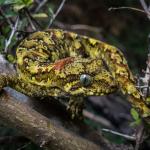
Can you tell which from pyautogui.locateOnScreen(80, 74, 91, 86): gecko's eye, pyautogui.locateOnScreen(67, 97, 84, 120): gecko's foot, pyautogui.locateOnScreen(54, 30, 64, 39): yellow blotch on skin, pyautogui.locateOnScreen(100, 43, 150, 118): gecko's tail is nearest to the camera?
pyautogui.locateOnScreen(80, 74, 91, 86): gecko's eye

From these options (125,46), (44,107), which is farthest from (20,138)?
(125,46)

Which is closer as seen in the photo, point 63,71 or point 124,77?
point 63,71

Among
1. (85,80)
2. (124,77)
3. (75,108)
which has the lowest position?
(75,108)

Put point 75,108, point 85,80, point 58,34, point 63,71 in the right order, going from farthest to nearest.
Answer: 1. point 58,34
2. point 75,108
3. point 63,71
4. point 85,80

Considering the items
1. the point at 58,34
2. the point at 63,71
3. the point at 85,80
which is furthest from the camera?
the point at 58,34

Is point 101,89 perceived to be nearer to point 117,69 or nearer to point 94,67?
point 94,67

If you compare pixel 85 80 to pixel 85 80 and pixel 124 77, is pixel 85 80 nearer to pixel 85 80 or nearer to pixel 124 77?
pixel 85 80

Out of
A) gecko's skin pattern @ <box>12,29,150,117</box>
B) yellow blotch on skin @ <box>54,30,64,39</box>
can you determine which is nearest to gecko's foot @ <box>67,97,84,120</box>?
gecko's skin pattern @ <box>12,29,150,117</box>

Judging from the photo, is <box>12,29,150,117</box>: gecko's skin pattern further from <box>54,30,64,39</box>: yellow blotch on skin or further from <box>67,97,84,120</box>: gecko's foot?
<box>67,97,84,120</box>: gecko's foot

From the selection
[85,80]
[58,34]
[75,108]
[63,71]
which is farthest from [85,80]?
[58,34]
